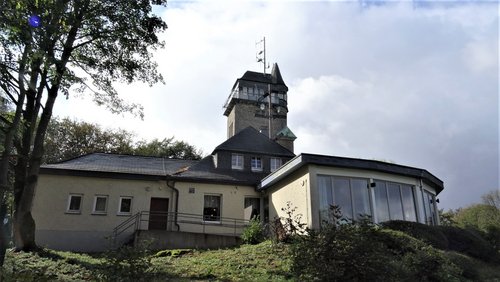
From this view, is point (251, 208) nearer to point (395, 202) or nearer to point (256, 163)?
point (256, 163)

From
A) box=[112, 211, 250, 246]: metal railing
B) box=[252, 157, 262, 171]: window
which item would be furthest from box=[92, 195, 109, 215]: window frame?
box=[252, 157, 262, 171]: window

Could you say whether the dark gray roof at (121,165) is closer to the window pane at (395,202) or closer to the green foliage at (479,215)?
the window pane at (395,202)

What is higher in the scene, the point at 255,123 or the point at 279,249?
the point at 255,123

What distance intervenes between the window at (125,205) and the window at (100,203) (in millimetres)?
754

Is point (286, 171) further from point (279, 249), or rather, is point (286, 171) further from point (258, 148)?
point (258, 148)

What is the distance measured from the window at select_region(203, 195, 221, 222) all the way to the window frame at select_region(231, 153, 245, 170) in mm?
2522

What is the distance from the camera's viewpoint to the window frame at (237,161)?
22.9 m

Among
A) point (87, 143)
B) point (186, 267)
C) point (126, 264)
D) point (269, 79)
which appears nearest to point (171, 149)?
point (87, 143)

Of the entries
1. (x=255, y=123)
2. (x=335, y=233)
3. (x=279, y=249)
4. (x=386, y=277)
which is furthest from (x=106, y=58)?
(x=255, y=123)

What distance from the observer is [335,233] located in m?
8.25

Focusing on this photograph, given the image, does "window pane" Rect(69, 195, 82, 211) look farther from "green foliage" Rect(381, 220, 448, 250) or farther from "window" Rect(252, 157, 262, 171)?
"green foliage" Rect(381, 220, 448, 250)

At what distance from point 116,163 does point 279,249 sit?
12371mm

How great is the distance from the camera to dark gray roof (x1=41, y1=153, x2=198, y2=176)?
19938 millimetres

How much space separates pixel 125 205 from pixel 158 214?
179 centimetres
